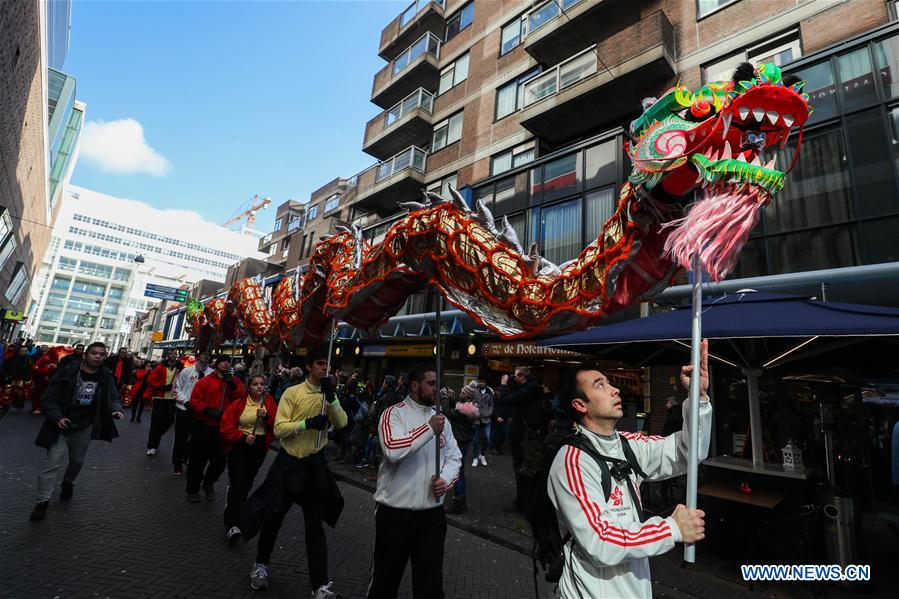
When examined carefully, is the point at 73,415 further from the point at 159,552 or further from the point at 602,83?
the point at 602,83

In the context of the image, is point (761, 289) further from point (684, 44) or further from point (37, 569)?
point (37, 569)

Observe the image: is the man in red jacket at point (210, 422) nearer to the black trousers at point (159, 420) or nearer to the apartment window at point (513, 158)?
the black trousers at point (159, 420)

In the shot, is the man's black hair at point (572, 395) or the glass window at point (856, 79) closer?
the man's black hair at point (572, 395)

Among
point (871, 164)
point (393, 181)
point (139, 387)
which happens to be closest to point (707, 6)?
point (871, 164)

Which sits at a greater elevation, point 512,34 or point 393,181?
point 512,34

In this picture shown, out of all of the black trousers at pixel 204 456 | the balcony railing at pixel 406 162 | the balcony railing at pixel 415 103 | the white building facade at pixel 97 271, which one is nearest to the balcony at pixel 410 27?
the balcony railing at pixel 415 103

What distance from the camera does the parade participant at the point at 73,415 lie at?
4.97 meters

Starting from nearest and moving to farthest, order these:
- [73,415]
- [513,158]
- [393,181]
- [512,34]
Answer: [73,415], [513,158], [512,34], [393,181]

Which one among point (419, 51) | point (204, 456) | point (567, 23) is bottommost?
point (204, 456)

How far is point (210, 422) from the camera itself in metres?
5.82

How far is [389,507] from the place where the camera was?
9.80 feet

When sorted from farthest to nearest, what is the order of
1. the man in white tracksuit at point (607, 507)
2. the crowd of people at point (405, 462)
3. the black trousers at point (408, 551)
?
the black trousers at point (408, 551) → the crowd of people at point (405, 462) → the man in white tracksuit at point (607, 507)

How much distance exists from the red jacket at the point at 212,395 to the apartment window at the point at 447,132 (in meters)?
15.7

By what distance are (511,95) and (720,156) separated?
1660 centimetres
